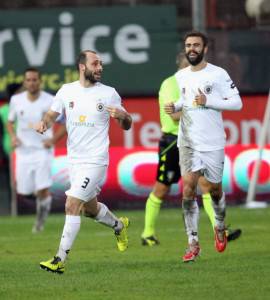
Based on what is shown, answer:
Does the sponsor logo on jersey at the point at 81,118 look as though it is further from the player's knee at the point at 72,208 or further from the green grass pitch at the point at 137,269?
the green grass pitch at the point at 137,269

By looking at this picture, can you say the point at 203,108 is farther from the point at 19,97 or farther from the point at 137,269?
the point at 19,97

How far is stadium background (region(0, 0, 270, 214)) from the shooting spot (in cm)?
2284

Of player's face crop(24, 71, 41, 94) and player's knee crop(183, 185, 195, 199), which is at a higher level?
player's face crop(24, 71, 41, 94)

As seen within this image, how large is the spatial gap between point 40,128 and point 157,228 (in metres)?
5.85

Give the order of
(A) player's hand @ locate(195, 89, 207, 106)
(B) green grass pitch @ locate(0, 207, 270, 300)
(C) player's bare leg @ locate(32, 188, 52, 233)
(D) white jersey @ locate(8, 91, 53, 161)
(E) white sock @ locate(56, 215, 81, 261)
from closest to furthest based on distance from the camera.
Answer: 1. (B) green grass pitch @ locate(0, 207, 270, 300)
2. (E) white sock @ locate(56, 215, 81, 261)
3. (A) player's hand @ locate(195, 89, 207, 106)
4. (C) player's bare leg @ locate(32, 188, 52, 233)
5. (D) white jersey @ locate(8, 91, 53, 161)

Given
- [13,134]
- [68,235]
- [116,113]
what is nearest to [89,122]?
[116,113]

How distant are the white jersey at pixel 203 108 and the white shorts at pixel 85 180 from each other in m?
1.07

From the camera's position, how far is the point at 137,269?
1221cm

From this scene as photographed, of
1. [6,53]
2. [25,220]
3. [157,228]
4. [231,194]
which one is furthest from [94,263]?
[6,53]

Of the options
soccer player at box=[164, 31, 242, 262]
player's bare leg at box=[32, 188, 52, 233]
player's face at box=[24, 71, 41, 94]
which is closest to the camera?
soccer player at box=[164, 31, 242, 262]

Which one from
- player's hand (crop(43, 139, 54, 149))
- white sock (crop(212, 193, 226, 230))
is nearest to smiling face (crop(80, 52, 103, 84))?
white sock (crop(212, 193, 226, 230))

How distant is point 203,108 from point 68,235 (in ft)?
6.41

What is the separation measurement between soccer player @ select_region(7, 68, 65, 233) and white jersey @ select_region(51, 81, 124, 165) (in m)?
5.44

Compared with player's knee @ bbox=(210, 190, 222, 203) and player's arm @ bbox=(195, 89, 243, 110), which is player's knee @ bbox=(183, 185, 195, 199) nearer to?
player's knee @ bbox=(210, 190, 222, 203)
